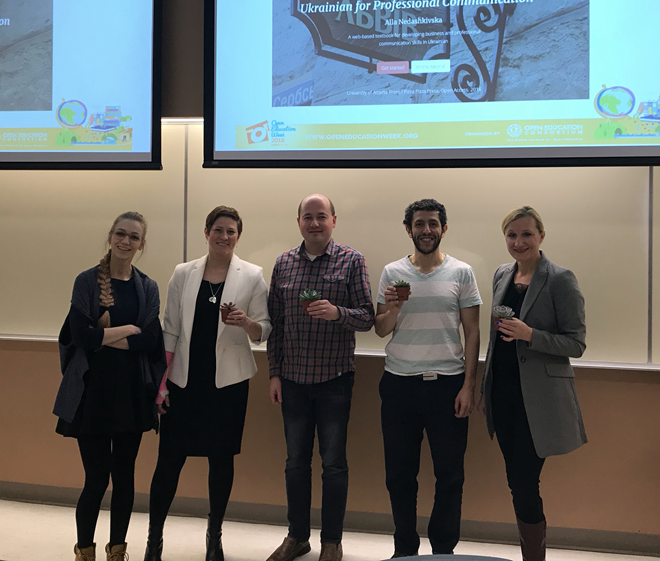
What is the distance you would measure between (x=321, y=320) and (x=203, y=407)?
0.71m

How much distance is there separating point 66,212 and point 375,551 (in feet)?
9.46

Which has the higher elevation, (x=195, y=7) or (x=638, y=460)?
(x=195, y=7)

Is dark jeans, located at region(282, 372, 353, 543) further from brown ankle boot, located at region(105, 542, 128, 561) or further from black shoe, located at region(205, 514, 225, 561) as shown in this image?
brown ankle boot, located at region(105, 542, 128, 561)

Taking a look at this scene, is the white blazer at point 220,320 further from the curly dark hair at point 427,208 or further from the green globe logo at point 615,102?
the green globe logo at point 615,102

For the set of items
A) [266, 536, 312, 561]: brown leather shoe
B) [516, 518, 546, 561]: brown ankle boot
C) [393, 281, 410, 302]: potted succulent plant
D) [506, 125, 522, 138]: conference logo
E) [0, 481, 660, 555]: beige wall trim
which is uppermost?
[506, 125, 522, 138]: conference logo

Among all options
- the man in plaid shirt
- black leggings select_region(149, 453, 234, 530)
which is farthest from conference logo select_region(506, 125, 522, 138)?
black leggings select_region(149, 453, 234, 530)

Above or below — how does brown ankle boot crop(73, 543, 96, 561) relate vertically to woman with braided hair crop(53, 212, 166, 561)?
below

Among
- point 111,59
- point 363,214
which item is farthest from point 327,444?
point 111,59

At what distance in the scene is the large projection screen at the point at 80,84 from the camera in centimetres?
336

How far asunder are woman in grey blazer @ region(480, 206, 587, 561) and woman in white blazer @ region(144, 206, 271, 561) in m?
1.17

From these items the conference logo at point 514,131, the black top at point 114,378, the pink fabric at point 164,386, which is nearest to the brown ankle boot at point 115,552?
the black top at point 114,378

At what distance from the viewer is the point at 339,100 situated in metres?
3.20

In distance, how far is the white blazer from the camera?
269cm

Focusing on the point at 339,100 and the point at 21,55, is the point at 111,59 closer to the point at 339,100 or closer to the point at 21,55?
the point at 21,55
